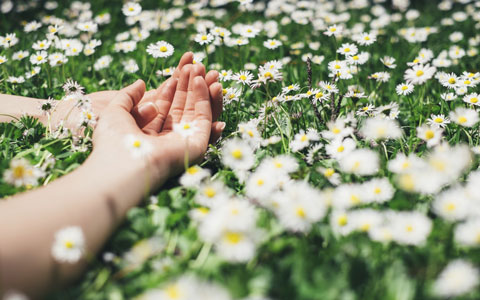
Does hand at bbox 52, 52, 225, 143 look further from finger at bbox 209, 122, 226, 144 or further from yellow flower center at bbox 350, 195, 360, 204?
yellow flower center at bbox 350, 195, 360, 204

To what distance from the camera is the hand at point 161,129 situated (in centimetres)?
117

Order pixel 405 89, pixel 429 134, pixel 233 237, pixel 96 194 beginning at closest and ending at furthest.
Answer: pixel 233 237, pixel 96 194, pixel 429 134, pixel 405 89

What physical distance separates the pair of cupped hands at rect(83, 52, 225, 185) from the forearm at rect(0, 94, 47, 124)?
22 centimetres

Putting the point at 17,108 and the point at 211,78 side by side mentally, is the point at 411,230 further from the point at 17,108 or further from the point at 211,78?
the point at 17,108

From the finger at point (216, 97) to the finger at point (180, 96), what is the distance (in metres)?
0.11

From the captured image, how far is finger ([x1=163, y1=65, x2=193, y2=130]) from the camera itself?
5.16ft

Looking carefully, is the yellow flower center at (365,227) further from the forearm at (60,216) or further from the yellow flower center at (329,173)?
the forearm at (60,216)

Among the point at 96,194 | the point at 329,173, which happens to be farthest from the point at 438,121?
the point at 96,194

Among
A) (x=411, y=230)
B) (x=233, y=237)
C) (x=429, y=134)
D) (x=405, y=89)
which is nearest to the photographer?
(x=233, y=237)

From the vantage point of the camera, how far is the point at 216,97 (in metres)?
1.54

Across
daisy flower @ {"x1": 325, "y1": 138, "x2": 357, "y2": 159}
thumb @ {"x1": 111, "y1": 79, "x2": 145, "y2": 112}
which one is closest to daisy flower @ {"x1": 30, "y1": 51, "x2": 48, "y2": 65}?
thumb @ {"x1": 111, "y1": 79, "x2": 145, "y2": 112}

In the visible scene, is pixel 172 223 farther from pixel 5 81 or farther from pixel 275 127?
pixel 5 81

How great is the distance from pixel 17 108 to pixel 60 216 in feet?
3.08

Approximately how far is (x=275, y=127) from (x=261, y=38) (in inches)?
50.6
